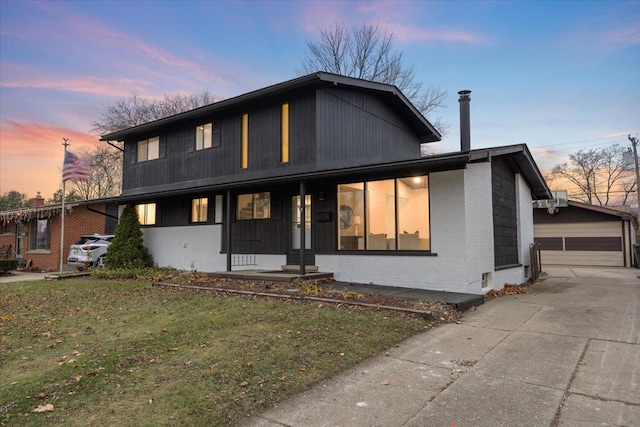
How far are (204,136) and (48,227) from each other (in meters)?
10.1

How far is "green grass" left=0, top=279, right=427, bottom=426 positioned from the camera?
10.8ft

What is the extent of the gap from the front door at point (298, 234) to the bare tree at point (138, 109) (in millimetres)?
22651

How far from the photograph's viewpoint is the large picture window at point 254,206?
12.4 metres

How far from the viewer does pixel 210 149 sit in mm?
14047

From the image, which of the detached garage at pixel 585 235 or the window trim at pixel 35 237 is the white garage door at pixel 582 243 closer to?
the detached garage at pixel 585 235

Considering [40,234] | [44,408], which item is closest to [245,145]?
[44,408]

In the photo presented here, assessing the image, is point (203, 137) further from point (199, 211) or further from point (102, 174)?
point (102, 174)

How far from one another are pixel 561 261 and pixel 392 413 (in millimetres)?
21531

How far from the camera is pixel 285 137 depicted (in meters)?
12.2

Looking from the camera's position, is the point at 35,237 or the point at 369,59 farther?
the point at 369,59

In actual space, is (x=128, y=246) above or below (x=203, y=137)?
below

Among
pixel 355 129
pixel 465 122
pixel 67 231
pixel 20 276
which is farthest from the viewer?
pixel 67 231

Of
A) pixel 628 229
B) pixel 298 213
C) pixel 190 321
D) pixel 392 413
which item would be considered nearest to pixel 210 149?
pixel 298 213

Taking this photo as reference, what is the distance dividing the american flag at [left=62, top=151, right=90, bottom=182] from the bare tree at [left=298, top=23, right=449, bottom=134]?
15880 mm
